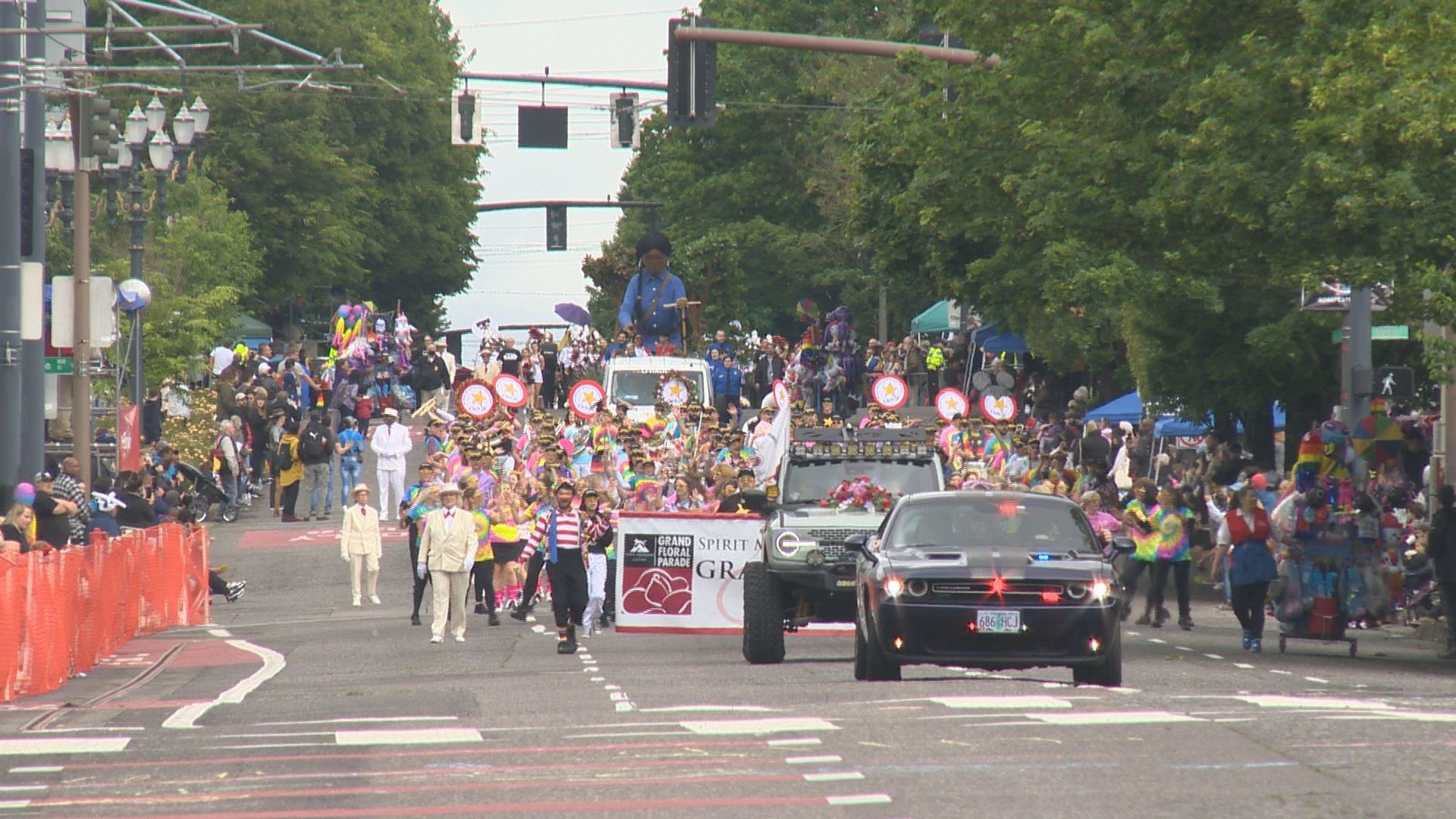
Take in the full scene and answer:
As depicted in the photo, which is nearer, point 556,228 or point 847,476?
point 847,476

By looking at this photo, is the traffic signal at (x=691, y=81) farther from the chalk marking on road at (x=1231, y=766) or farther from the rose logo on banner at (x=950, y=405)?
the rose logo on banner at (x=950, y=405)

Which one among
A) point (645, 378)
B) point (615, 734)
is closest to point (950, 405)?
point (645, 378)

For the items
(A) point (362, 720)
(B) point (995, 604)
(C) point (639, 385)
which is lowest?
(A) point (362, 720)

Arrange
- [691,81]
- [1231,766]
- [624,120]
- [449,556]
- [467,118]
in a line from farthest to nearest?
1. [624,120]
2. [467,118]
3. [449,556]
4. [691,81]
5. [1231,766]

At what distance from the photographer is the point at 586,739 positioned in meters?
13.5

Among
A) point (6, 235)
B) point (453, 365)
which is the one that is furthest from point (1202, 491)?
point (453, 365)

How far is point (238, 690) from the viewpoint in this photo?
61.7 feet

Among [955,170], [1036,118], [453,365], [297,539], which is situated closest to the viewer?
[1036,118]

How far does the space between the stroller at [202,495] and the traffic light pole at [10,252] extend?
39.7 feet

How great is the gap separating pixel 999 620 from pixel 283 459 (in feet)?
83.0

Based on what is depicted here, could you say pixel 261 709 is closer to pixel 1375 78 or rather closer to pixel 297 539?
pixel 1375 78

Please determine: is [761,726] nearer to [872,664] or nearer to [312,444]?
[872,664]

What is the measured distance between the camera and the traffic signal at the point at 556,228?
6275 cm

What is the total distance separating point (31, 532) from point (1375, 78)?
12.8 meters
